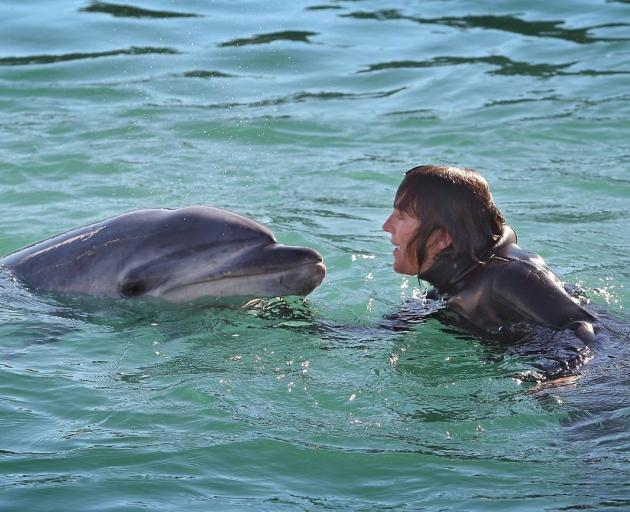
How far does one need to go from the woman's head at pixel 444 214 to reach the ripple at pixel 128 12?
42.7 feet

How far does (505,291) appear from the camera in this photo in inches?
270

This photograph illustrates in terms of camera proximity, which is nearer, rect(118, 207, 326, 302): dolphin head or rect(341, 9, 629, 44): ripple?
rect(118, 207, 326, 302): dolphin head

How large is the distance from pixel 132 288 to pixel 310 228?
10.7 feet

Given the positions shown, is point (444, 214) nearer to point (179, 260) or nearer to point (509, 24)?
point (179, 260)

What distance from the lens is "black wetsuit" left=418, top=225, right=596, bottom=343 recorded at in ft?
22.1

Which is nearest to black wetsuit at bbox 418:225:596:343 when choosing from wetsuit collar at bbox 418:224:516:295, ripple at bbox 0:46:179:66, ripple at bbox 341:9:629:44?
wetsuit collar at bbox 418:224:516:295

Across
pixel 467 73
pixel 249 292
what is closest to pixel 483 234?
pixel 249 292

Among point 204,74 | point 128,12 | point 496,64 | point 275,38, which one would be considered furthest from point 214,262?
point 128,12

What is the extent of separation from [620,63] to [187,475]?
38.3 ft

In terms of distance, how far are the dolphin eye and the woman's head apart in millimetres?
1611

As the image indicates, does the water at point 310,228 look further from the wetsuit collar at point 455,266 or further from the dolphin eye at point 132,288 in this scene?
the wetsuit collar at point 455,266

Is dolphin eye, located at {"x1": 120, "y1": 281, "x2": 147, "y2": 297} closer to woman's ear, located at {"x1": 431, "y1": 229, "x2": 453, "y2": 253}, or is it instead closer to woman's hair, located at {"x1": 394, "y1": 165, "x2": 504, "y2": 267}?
woman's hair, located at {"x1": 394, "y1": 165, "x2": 504, "y2": 267}

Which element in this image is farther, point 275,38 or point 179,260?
point 275,38

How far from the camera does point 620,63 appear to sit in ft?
53.2
